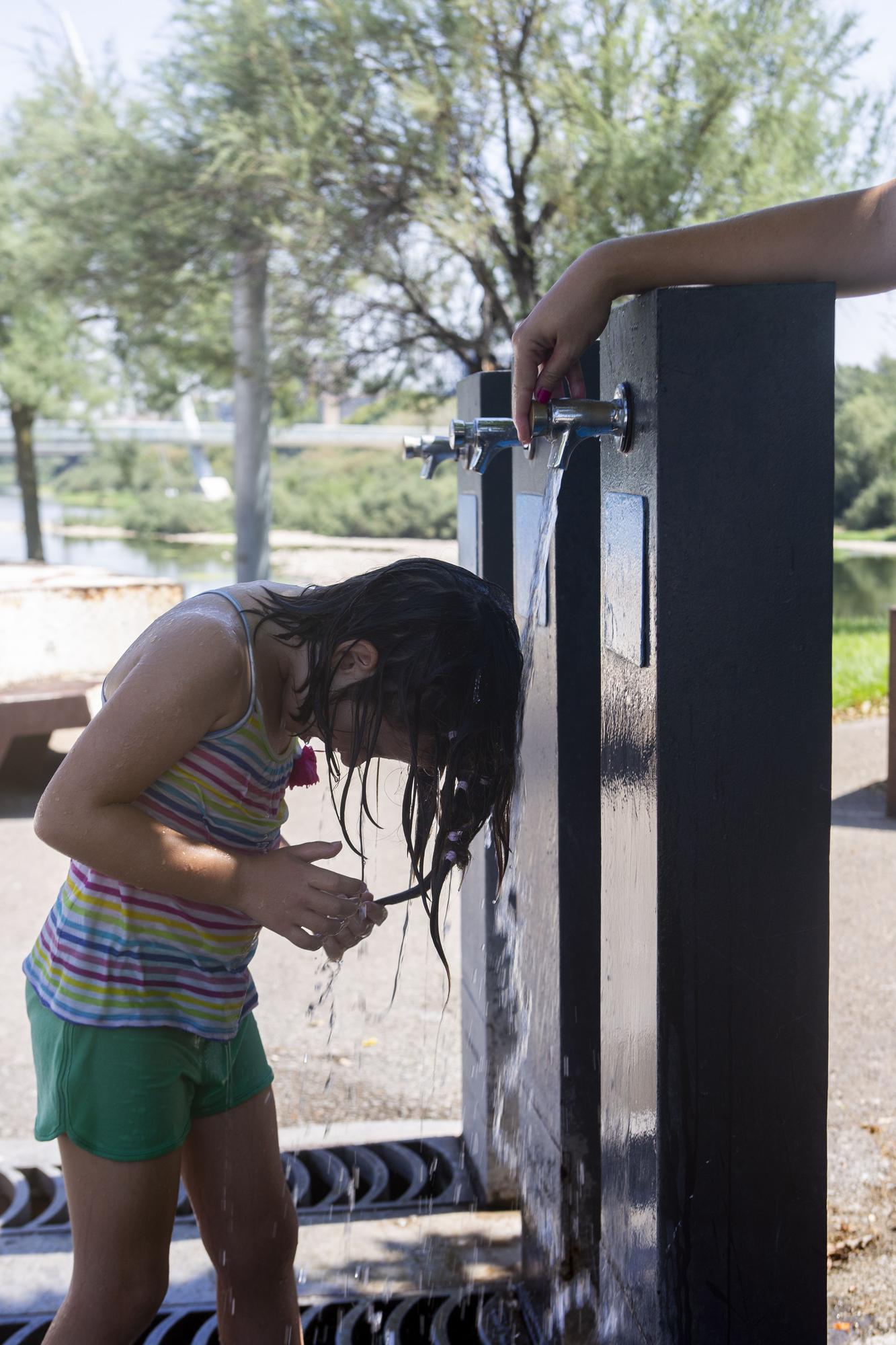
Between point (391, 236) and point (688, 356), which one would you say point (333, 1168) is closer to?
point (688, 356)

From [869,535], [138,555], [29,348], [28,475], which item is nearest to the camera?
[29,348]

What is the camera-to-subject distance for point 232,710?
1.78 metres

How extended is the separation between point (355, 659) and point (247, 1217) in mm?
853

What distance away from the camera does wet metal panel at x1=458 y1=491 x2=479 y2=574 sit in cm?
275

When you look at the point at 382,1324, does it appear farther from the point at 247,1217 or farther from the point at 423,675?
the point at 423,675

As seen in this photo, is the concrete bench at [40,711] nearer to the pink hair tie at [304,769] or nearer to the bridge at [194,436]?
the pink hair tie at [304,769]

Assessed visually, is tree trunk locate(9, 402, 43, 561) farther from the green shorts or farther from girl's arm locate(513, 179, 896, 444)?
girl's arm locate(513, 179, 896, 444)

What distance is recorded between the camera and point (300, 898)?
1708mm

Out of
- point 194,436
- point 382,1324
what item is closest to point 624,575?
point 382,1324

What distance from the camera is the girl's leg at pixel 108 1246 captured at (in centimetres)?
177

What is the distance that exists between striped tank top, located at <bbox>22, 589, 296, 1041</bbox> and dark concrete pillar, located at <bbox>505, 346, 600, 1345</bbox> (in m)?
0.50

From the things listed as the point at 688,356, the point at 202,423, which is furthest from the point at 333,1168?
the point at 202,423

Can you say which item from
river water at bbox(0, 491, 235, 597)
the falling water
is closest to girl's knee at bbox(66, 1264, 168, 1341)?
the falling water

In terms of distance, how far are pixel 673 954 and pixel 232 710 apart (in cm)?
66
